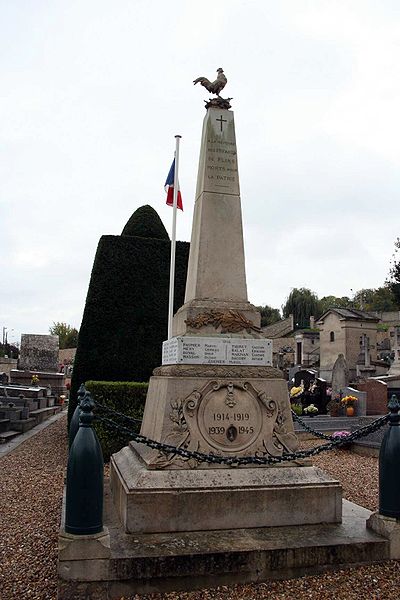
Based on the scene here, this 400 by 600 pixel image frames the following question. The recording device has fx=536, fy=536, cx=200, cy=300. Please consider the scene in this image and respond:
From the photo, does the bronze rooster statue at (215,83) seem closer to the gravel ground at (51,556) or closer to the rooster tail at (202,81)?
the rooster tail at (202,81)

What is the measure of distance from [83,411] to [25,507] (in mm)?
3245

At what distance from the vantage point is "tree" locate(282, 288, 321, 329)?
227 ft

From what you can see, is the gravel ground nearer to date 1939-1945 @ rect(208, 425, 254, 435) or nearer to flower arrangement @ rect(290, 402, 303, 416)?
date 1939-1945 @ rect(208, 425, 254, 435)

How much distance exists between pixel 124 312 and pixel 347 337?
3041 cm

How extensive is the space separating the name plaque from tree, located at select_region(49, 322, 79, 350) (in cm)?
5542

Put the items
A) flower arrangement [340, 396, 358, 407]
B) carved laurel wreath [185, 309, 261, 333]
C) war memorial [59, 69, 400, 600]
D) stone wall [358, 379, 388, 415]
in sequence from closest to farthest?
war memorial [59, 69, 400, 600] < carved laurel wreath [185, 309, 261, 333] < flower arrangement [340, 396, 358, 407] < stone wall [358, 379, 388, 415]

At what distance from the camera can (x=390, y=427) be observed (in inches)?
168

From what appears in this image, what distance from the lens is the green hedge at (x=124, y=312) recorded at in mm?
11336

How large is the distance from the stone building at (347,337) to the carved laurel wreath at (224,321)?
1352 inches

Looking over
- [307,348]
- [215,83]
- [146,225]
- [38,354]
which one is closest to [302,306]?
[307,348]

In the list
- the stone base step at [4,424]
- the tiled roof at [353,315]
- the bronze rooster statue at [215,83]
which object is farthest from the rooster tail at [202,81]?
the tiled roof at [353,315]

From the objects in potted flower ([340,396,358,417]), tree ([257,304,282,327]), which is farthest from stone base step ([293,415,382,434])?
tree ([257,304,282,327])

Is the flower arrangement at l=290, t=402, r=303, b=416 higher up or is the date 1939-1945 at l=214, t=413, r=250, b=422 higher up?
the date 1939-1945 at l=214, t=413, r=250, b=422

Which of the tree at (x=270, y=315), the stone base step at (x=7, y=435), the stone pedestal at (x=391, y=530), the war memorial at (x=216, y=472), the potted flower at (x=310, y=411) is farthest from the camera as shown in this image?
the tree at (x=270, y=315)
